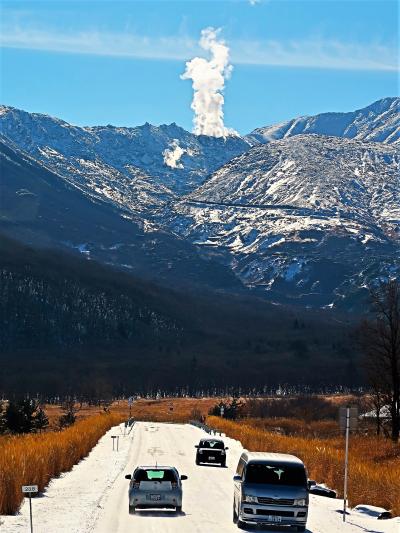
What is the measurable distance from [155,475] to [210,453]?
21.6 metres

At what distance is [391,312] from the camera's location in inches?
2186

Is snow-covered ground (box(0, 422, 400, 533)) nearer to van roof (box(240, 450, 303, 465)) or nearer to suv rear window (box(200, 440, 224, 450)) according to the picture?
suv rear window (box(200, 440, 224, 450))

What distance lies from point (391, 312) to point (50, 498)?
3025cm

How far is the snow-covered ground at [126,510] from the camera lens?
24266mm

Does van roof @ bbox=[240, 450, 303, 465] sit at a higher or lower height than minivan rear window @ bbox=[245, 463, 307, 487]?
higher

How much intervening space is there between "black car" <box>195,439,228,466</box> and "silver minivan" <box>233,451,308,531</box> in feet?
80.6

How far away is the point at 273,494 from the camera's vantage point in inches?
953

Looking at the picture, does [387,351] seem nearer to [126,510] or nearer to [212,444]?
[212,444]

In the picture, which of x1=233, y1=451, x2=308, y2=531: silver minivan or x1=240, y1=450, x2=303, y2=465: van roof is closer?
x1=233, y1=451, x2=308, y2=531: silver minivan

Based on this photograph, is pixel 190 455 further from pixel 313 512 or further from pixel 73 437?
pixel 313 512

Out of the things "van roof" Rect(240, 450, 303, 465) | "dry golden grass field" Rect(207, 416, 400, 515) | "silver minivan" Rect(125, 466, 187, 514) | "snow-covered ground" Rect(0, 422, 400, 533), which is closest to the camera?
"snow-covered ground" Rect(0, 422, 400, 533)

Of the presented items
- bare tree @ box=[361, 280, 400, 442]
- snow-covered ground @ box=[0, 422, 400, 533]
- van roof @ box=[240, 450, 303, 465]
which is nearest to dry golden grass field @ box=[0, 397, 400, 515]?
snow-covered ground @ box=[0, 422, 400, 533]

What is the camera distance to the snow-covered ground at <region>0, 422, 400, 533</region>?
24.3 metres

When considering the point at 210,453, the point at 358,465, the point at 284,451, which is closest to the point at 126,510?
the point at 358,465
